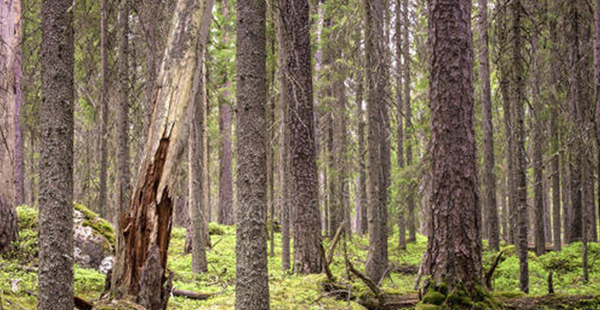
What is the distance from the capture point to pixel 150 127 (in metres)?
5.15

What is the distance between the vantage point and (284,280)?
7.99 m

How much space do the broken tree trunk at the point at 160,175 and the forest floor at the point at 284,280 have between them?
3.68ft

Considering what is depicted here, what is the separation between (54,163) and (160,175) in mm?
1095

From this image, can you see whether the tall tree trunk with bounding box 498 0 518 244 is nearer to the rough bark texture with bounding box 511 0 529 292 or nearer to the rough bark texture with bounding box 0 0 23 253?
the rough bark texture with bounding box 511 0 529 292

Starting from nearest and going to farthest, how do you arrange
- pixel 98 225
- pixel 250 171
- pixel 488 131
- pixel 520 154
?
pixel 250 171 → pixel 520 154 → pixel 98 225 → pixel 488 131

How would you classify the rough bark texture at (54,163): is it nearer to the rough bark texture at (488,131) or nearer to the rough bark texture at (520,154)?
the rough bark texture at (520,154)

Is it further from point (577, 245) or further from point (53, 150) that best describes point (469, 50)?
point (577, 245)

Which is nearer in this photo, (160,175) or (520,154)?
(160,175)

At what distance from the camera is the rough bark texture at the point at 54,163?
4.26 m

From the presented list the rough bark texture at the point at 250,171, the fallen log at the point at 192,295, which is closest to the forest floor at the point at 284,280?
the fallen log at the point at 192,295

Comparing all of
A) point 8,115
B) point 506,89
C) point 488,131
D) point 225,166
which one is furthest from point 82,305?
point 225,166

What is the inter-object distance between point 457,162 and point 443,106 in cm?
73

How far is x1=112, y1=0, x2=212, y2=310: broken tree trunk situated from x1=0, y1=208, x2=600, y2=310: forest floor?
3.68 ft

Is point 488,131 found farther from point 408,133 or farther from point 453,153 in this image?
point 453,153
